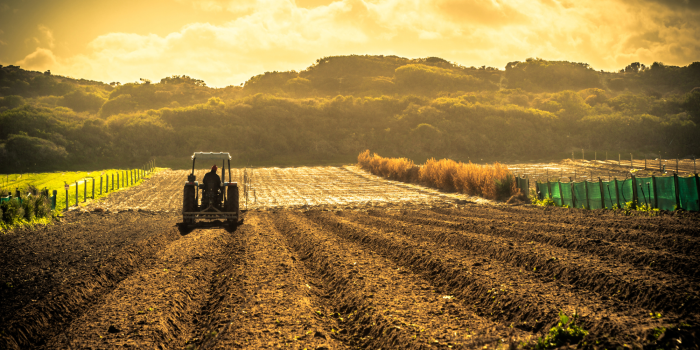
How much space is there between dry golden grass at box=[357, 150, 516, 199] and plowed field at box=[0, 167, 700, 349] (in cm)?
911

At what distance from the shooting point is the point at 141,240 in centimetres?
1179

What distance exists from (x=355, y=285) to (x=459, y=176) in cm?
2095

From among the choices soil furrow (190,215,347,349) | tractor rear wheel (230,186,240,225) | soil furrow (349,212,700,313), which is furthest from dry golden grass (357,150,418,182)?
soil furrow (190,215,347,349)

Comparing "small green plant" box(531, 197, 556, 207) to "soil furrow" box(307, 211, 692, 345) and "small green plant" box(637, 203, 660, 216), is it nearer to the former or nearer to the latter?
"small green plant" box(637, 203, 660, 216)

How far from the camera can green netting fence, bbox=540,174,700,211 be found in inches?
516

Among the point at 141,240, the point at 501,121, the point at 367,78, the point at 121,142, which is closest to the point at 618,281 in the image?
the point at 141,240

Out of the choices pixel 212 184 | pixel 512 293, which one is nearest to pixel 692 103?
pixel 212 184

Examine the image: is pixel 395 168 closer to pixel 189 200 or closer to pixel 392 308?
pixel 189 200

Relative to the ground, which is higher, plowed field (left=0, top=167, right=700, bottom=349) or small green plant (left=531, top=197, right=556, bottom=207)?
small green plant (left=531, top=197, right=556, bottom=207)

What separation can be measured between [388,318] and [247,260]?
4514 mm

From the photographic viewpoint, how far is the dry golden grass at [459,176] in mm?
22953

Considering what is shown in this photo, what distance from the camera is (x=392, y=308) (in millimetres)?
6047

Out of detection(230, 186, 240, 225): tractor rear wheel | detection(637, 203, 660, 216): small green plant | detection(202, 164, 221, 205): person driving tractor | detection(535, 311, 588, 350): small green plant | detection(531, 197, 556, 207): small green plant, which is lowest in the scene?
detection(535, 311, 588, 350): small green plant

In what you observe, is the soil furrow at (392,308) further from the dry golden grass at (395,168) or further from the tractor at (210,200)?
the dry golden grass at (395,168)
